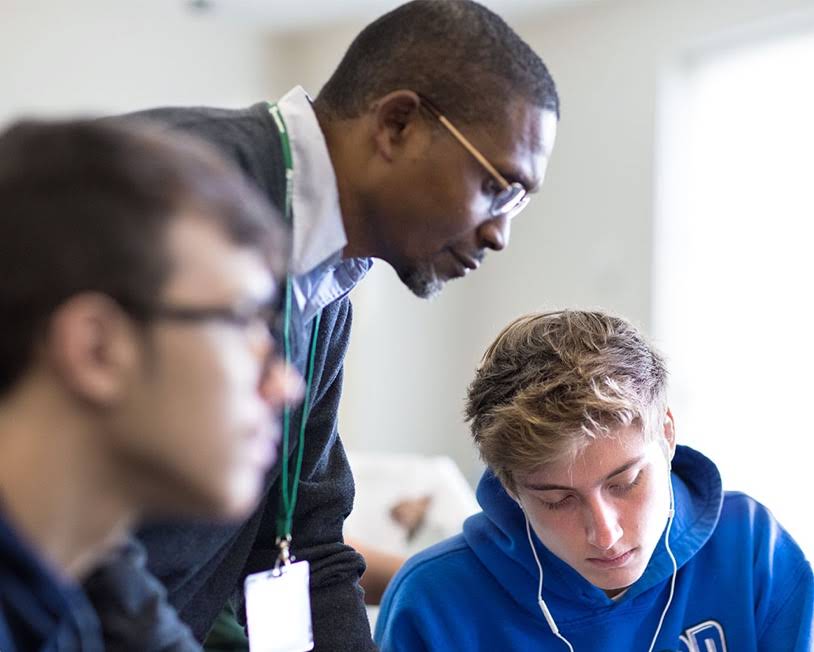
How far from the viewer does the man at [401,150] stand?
1087 millimetres

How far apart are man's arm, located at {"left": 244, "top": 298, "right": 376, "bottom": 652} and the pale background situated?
235 cm

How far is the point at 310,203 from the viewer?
3.62ft

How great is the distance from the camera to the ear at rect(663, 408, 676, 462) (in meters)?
1.57

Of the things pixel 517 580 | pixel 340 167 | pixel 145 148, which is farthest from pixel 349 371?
pixel 145 148

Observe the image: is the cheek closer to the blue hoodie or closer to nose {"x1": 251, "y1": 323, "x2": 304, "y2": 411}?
the blue hoodie

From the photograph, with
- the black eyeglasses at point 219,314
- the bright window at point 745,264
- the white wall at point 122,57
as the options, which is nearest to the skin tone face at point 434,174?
the black eyeglasses at point 219,314

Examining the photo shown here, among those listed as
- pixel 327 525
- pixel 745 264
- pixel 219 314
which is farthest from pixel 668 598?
pixel 745 264

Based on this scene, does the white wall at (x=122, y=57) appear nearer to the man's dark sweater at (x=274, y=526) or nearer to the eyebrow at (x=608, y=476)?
the man's dark sweater at (x=274, y=526)

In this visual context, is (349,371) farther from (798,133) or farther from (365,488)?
(798,133)

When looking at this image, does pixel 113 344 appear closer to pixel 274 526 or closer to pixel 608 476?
pixel 274 526

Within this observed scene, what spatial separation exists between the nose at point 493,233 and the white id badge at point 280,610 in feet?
1.45

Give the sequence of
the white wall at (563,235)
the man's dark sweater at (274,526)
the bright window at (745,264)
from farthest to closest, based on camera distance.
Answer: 1. the white wall at (563,235)
2. the bright window at (745,264)
3. the man's dark sweater at (274,526)

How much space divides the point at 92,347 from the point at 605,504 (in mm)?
936

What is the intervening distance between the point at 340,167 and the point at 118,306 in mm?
479
